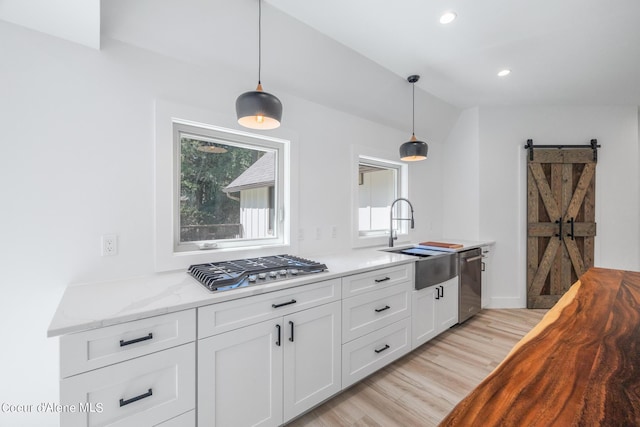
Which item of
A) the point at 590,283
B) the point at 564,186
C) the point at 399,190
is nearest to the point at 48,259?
the point at 590,283

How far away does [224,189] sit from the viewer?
6.80 feet

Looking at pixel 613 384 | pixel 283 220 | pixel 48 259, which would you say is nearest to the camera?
pixel 613 384

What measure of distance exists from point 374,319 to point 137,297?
60.5 inches

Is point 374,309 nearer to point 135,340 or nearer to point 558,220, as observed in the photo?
point 135,340

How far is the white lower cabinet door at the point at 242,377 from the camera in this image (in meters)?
1.26

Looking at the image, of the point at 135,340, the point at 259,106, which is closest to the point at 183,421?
the point at 135,340

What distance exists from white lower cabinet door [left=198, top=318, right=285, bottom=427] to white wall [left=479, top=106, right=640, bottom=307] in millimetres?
3309

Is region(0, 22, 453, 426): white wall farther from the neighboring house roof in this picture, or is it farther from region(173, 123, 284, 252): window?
the neighboring house roof

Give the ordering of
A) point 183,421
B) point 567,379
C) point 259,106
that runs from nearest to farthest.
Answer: point 567,379
point 183,421
point 259,106

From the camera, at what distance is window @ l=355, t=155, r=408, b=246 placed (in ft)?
10.4

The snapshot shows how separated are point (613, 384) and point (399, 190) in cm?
303

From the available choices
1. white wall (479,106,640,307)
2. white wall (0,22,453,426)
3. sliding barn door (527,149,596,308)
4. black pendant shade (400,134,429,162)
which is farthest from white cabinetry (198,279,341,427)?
sliding barn door (527,149,596,308)

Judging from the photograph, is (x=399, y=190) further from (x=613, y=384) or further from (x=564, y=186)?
(x=613, y=384)

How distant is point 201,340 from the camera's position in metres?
1.24
